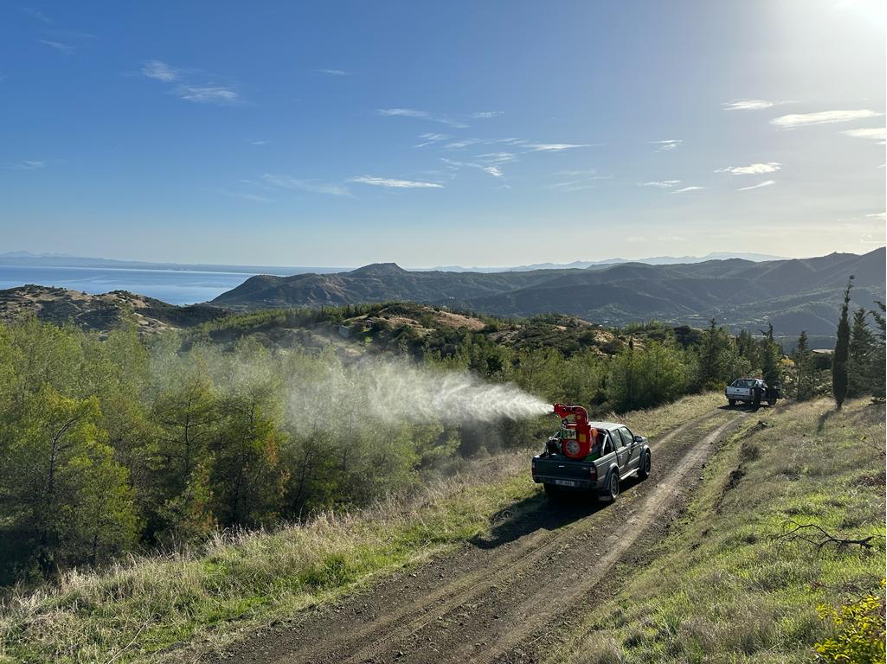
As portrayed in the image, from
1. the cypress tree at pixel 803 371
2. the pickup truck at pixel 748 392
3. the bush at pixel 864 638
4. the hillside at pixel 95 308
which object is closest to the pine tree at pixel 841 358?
the pickup truck at pixel 748 392

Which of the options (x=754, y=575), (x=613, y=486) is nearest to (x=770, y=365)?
(x=613, y=486)

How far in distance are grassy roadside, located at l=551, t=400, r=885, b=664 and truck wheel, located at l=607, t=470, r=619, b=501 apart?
2075 mm

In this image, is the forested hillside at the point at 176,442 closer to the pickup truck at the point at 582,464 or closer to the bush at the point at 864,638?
the pickup truck at the point at 582,464

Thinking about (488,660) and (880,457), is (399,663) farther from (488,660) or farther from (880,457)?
(880,457)

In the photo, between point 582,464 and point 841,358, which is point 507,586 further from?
point 841,358

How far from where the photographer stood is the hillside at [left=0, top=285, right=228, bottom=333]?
109m

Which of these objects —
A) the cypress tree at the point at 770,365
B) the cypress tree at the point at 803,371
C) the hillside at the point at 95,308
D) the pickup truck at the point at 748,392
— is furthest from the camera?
the hillside at the point at 95,308

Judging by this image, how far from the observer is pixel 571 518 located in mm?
14367

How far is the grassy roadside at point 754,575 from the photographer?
6484mm

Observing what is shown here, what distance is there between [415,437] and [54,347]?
23.6 m

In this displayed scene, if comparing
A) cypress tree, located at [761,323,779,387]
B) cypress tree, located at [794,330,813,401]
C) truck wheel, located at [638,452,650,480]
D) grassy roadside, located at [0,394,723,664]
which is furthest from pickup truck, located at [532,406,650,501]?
cypress tree, located at [761,323,779,387]

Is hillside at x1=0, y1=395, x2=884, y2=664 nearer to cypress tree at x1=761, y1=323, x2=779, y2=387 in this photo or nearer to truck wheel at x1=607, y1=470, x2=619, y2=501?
truck wheel at x1=607, y1=470, x2=619, y2=501

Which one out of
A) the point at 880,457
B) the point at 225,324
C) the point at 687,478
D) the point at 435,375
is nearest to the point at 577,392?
the point at 435,375

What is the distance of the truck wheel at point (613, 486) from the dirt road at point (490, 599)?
1.85ft
